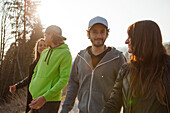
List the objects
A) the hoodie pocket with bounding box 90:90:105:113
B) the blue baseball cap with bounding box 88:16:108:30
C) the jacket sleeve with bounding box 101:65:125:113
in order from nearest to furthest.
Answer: the jacket sleeve with bounding box 101:65:125:113 < the hoodie pocket with bounding box 90:90:105:113 < the blue baseball cap with bounding box 88:16:108:30

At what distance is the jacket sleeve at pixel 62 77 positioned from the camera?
2.76 metres

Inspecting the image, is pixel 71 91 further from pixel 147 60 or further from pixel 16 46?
pixel 16 46

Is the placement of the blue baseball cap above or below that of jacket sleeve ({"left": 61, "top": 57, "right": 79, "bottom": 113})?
above

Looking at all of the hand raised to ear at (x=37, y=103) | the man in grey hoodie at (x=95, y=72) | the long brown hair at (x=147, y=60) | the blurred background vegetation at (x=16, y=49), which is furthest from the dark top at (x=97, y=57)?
the blurred background vegetation at (x=16, y=49)

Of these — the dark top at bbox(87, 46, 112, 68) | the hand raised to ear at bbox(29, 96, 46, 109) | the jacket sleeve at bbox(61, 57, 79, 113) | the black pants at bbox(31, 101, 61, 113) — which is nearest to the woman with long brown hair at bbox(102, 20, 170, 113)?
the dark top at bbox(87, 46, 112, 68)

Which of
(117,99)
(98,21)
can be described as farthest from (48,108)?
(98,21)

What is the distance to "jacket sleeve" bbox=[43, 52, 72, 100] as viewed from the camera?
2764 millimetres

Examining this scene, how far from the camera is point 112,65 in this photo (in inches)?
101

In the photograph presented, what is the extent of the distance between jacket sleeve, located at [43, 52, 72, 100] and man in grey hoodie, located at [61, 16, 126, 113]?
104 mm

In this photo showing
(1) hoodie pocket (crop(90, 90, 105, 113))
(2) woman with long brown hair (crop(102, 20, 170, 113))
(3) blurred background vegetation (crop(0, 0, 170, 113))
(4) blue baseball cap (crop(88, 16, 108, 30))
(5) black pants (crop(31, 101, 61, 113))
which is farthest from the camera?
(3) blurred background vegetation (crop(0, 0, 170, 113))

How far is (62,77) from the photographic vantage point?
2.94m

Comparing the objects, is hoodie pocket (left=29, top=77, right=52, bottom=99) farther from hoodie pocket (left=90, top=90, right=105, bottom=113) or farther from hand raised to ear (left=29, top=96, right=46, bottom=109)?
hoodie pocket (left=90, top=90, right=105, bottom=113)

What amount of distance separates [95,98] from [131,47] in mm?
1155

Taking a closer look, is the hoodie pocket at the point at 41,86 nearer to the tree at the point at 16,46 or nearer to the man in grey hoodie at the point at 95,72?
the man in grey hoodie at the point at 95,72
